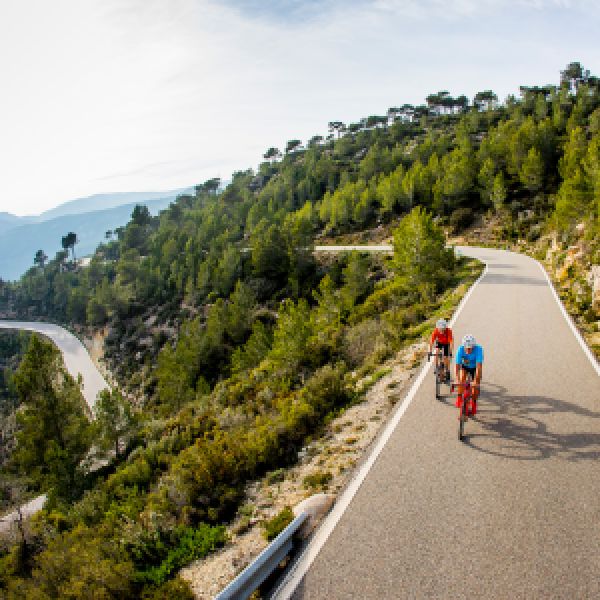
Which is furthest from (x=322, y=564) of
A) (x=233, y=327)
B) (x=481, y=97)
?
(x=481, y=97)

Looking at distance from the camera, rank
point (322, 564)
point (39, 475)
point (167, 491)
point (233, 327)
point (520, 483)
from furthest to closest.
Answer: point (233, 327)
point (39, 475)
point (167, 491)
point (520, 483)
point (322, 564)

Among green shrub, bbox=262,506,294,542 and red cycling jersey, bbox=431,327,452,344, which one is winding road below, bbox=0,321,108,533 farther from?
red cycling jersey, bbox=431,327,452,344

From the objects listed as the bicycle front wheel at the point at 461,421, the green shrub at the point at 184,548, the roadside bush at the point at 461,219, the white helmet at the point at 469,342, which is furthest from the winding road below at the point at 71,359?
the roadside bush at the point at 461,219

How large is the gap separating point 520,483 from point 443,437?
4.60 feet

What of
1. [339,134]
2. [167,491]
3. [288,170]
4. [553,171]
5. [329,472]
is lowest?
[167,491]

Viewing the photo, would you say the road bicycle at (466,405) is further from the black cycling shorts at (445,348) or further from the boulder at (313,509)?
the boulder at (313,509)

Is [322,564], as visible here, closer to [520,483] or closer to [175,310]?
[520,483]

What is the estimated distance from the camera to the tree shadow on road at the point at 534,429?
603 cm

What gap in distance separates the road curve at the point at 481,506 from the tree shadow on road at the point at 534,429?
2 centimetres

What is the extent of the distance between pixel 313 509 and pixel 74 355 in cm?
6938

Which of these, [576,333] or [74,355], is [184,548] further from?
[74,355]

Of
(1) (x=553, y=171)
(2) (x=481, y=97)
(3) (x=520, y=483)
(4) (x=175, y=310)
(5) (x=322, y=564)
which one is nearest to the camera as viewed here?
(5) (x=322, y=564)

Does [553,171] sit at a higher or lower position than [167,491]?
higher

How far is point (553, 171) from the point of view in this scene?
46844mm
